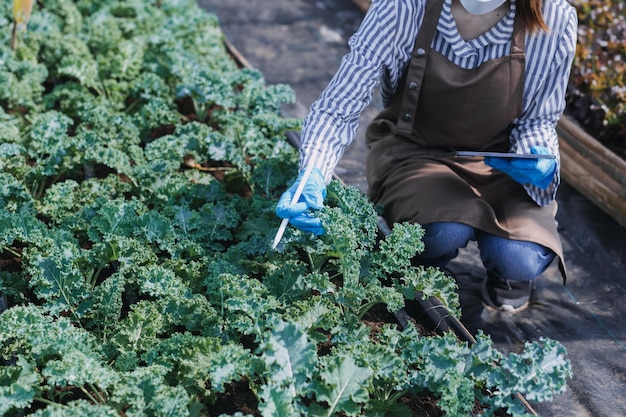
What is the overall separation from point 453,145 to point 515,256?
0.53 meters

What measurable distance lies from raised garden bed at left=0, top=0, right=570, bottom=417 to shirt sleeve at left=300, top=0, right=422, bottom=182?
219 mm

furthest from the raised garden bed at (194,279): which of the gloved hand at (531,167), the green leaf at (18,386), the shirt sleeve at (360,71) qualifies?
the gloved hand at (531,167)

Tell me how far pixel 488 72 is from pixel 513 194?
0.52 metres

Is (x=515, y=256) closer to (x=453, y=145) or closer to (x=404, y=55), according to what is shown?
(x=453, y=145)

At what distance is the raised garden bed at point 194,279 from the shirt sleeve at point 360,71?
22cm

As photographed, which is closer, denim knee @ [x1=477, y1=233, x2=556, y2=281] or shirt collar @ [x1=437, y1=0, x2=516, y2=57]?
shirt collar @ [x1=437, y1=0, x2=516, y2=57]

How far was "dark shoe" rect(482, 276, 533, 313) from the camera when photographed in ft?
11.5

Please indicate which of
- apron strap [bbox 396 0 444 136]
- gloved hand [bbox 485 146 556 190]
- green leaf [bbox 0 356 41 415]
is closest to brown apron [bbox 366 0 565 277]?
apron strap [bbox 396 0 444 136]

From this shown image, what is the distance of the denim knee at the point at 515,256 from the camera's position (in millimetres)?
3203

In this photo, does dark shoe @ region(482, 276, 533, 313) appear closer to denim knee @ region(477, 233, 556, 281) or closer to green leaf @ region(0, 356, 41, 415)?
denim knee @ region(477, 233, 556, 281)

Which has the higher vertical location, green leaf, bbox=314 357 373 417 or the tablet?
the tablet

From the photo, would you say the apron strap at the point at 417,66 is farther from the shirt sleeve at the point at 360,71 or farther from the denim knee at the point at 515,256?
the denim knee at the point at 515,256

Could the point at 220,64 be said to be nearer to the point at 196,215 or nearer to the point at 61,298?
the point at 196,215

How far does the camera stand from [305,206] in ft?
9.06
